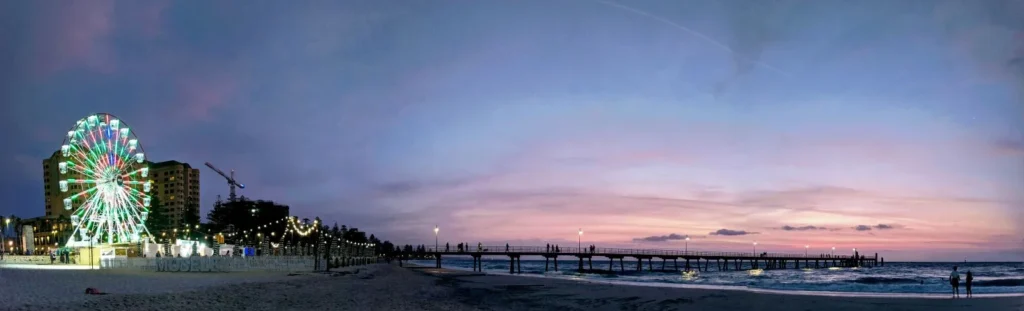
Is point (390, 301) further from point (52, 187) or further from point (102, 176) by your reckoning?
point (52, 187)

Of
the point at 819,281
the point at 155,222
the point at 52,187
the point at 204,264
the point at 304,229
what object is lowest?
the point at 819,281

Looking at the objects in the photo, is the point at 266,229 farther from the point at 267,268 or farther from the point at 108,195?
the point at 267,268

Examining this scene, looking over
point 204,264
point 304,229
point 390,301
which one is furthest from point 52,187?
point 390,301

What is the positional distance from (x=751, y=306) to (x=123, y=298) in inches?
869

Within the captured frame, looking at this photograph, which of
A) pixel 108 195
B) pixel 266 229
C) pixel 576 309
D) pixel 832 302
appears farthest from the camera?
pixel 266 229

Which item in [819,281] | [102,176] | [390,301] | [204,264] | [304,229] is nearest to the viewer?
[390,301]

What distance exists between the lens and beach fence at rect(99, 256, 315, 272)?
48.2 metres

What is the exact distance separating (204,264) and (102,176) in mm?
Result: 20016

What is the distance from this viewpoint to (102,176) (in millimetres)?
60906

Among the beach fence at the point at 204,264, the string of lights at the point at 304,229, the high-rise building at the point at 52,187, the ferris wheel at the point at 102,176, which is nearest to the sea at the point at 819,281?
the string of lights at the point at 304,229

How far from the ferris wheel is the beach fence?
759 cm

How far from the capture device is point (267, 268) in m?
52.0

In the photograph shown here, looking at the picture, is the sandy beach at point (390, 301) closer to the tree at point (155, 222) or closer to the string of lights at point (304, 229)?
the string of lights at point (304, 229)

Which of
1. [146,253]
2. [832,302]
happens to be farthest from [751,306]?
[146,253]
